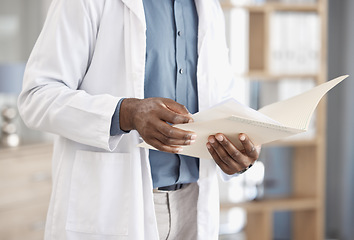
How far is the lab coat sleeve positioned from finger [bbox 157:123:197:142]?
0.52ft

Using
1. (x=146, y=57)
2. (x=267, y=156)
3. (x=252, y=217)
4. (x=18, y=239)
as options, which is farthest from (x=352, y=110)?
(x=146, y=57)

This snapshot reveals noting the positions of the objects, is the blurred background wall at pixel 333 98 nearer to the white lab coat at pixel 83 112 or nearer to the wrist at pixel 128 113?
the white lab coat at pixel 83 112

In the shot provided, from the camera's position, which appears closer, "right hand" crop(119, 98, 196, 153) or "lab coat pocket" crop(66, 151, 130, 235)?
"right hand" crop(119, 98, 196, 153)

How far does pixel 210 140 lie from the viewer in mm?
1222

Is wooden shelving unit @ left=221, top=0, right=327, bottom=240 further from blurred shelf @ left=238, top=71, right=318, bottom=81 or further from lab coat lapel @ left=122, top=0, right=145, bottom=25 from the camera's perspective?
lab coat lapel @ left=122, top=0, right=145, bottom=25

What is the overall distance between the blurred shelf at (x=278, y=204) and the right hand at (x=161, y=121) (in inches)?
91.7

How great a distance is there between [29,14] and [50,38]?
283cm

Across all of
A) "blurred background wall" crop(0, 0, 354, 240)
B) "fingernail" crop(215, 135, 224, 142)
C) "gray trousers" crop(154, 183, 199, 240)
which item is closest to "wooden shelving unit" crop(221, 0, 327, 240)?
"blurred background wall" crop(0, 0, 354, 240)

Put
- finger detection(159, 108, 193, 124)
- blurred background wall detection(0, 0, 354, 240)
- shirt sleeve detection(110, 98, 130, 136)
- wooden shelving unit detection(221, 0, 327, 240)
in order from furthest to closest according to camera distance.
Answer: blurred background wall detection(0, 0, 354, 240) < wooden shelving unit detection(221, 0, 327, 240) < shirt sleeve detection(110, 98, 130, 136) < finger detection(159, 108, 193, 124)

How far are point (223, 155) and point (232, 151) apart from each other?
29 mm

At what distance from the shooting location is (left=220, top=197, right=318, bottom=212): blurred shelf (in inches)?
135

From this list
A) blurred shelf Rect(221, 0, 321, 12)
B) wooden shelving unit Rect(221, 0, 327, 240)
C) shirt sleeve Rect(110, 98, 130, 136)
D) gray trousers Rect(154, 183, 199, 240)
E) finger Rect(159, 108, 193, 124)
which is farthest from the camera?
wooden shelving unit Rect(221, 0, 327, 240)

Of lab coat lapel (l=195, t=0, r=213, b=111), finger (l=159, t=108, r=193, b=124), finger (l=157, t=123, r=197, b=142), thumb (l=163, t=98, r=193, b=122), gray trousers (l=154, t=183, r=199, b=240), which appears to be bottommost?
gray trousers (l=154, t=183, r=199, b=240)

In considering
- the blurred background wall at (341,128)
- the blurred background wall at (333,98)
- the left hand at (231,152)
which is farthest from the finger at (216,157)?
the blurred background wall at (341,128)
